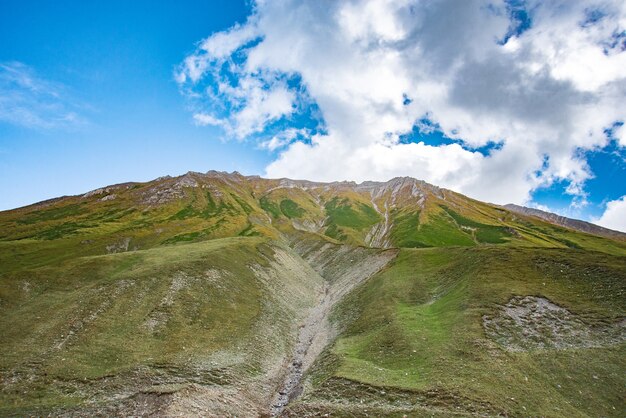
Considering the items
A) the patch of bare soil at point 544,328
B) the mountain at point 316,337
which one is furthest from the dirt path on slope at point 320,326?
the patch of bare soil at point 544,328

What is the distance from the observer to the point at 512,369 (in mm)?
36094

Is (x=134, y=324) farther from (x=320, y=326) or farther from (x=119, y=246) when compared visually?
(x=119, y=246)

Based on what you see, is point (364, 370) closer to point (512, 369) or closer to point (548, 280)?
point (512, 369)

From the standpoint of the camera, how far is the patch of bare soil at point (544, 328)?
4012 cm

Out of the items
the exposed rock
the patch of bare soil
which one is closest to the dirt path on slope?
the patch of bare soil

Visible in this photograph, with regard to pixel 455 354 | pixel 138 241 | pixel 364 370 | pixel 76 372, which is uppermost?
pixel 138 241

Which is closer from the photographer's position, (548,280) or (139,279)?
(548,280)

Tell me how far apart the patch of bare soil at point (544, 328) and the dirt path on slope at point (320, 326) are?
24728 millimetres

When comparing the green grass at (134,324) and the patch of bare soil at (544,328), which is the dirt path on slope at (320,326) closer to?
the green grass at (134,324)

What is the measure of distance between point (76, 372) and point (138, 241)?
107562 mm

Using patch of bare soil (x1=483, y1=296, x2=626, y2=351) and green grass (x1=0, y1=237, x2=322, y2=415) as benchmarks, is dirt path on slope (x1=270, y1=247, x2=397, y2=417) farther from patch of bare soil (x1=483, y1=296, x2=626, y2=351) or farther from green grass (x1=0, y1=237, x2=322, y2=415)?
patch of bare soil (x1=483, y1=296, x2=626, y2=351)

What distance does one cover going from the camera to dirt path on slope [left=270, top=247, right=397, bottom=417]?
134 ft

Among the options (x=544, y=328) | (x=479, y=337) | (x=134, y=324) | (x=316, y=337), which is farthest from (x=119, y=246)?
(x=544, y=328)

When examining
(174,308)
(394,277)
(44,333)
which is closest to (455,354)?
(394,277)
